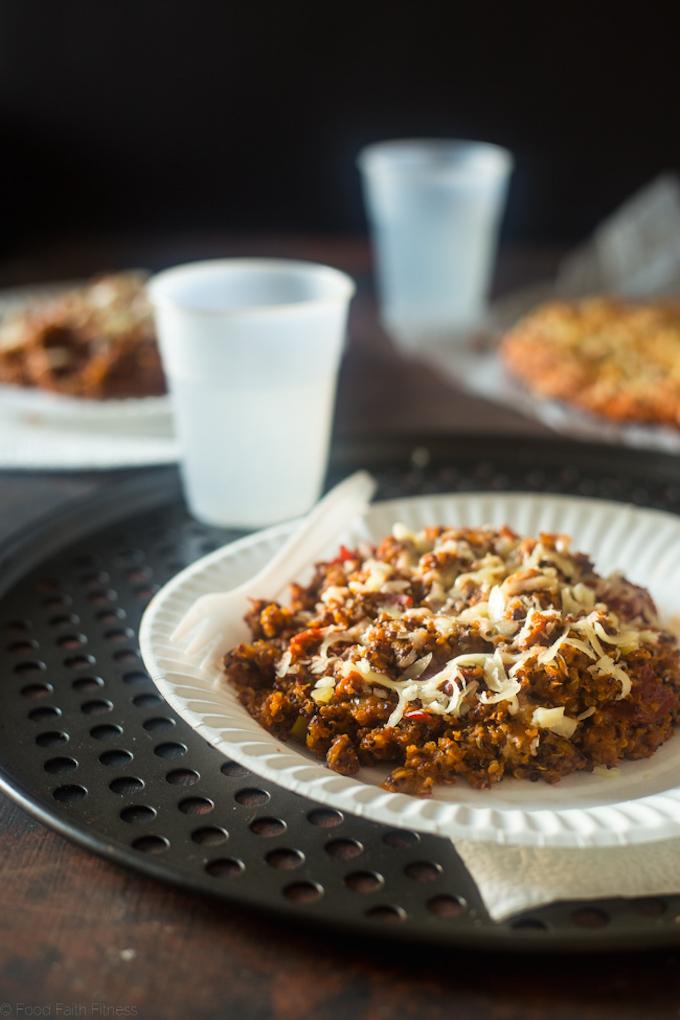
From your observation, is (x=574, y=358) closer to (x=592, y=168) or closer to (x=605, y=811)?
(x=605, y=811)

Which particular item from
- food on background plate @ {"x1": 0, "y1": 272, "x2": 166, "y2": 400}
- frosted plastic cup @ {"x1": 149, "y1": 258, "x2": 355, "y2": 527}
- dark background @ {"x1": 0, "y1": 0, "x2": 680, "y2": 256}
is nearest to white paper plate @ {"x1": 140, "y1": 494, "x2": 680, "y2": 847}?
frosted plastic cup @ {"x1": 149, "y1": 258, "x2": 355, "y2": 527}

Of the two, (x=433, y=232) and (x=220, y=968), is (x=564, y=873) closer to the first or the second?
(x=220, y=968)

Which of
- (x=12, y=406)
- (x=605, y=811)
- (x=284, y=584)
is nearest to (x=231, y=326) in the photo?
(x=284, y=584)

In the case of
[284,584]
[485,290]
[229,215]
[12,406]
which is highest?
[284,584]

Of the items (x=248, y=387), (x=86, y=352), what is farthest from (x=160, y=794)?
(x=86, y=352)

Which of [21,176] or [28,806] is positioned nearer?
[28,806]

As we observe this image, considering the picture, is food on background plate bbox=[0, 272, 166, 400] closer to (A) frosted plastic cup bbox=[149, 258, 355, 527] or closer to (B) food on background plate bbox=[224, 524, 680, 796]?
(A) frosted plastic cup bbox=[149, 258, 355, 527]
